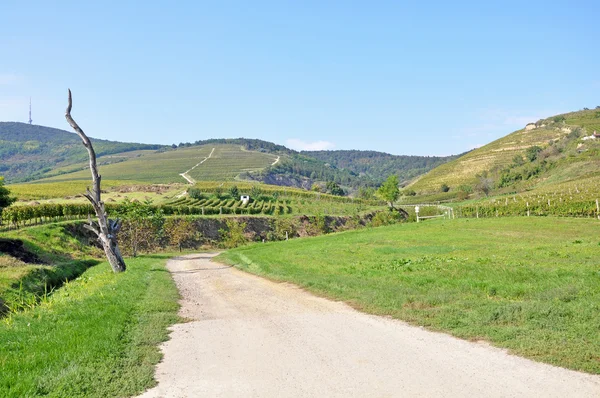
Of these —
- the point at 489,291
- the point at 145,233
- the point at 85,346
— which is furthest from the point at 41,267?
the point at 145,233

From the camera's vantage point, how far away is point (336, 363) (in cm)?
798

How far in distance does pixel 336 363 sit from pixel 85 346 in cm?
465

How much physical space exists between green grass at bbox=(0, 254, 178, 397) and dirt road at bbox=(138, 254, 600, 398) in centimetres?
51

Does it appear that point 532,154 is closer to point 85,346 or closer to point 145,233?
point 145,233

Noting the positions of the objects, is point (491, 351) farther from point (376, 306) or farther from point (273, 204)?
point (273, 204)

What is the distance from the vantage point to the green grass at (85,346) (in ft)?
23.3

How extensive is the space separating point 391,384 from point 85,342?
590 centimetres

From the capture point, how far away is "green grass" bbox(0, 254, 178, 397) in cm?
709

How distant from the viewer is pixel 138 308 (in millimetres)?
13828

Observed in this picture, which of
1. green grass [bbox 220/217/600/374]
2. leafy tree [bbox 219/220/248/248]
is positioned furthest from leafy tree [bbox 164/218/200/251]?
green grass [bbox 220/217/600/374]

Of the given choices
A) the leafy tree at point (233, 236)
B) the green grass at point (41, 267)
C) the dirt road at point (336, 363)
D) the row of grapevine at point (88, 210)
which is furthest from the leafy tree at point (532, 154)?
the dirt road at point (336, 363)

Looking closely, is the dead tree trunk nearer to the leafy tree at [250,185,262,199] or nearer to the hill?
the hill

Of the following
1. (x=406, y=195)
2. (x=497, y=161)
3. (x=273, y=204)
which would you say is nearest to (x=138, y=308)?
(x=273, y=204)

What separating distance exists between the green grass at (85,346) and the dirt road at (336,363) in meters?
0.51
